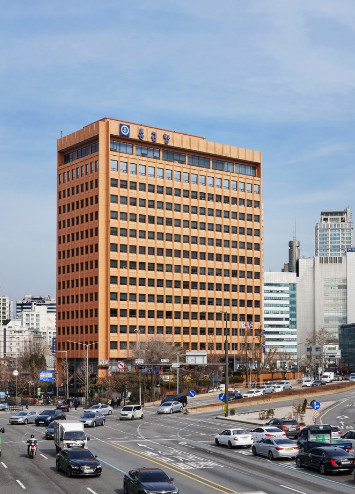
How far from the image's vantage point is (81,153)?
466 ft

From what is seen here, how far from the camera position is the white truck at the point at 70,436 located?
139 feet

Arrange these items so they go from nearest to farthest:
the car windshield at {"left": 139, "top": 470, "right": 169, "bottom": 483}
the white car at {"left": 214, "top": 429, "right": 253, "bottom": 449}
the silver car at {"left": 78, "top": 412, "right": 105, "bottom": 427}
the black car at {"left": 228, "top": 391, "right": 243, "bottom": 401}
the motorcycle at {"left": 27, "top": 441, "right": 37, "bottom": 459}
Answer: the car windshield at {"left": 139, "top": 470, "right": 169, "bottom": 483}, the motorcycle at {"left": 27, "top": 441, "right": 37, "bottom": 459}, the white car at {"left": 214, "top": 429, "right": 253, "bottom": 449}, the silver car at {"left": 78, "top": 412, "right": 105, "bottom": 427}, the black car at {"left": 228, "top": 391, "right": 243, "bottom": 401}

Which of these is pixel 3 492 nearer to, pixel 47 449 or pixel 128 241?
pixel 47 449

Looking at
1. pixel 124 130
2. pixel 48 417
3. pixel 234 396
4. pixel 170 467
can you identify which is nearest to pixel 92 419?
pixel 48 417

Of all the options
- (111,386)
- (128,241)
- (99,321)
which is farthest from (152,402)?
(128,241)

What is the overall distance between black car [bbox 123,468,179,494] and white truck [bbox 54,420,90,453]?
503 inches

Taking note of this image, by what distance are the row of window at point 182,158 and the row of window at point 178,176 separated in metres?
2.76

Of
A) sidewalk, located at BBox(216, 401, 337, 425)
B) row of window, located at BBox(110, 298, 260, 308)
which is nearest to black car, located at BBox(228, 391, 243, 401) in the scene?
sidewalk, located at BBox(216, 401, 337, 425)

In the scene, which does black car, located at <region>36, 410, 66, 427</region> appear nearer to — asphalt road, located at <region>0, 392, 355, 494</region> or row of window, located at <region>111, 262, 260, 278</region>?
asphalt road, located at <region>0, 392, 355, 494</region>

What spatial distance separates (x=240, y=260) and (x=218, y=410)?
72.6 meters

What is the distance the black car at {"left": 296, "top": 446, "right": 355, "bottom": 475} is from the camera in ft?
118

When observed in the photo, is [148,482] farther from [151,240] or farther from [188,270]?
[188,270]

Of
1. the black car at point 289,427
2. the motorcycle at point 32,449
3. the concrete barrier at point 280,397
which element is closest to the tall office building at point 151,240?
the concrete barrier at point 280,397

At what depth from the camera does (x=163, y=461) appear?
4084 centimetres
